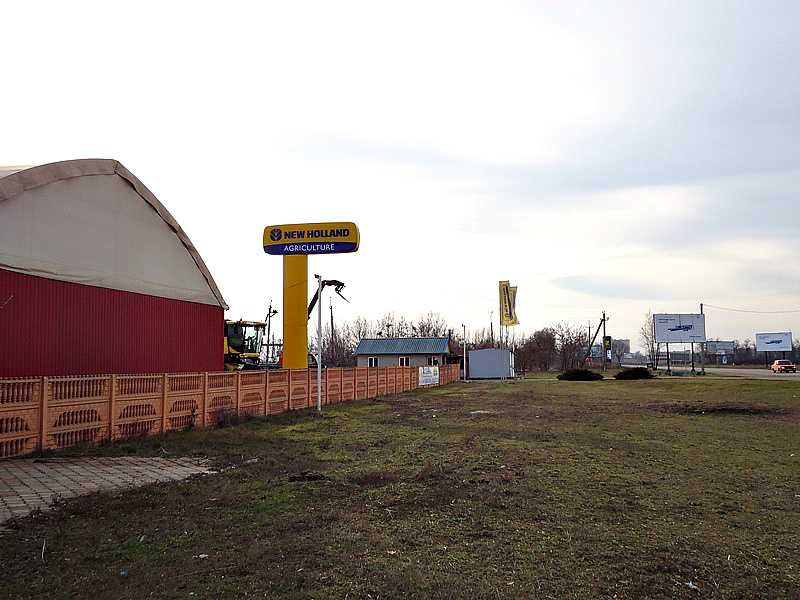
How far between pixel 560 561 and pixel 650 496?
122 inches

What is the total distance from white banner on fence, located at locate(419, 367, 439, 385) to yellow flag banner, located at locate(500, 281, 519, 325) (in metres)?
10.1

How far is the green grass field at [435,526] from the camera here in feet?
15.5

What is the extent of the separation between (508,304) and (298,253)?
31898mm

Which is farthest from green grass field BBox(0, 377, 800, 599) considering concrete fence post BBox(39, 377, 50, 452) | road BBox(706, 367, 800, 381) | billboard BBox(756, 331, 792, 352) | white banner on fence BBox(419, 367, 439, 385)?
billboard BBox(756, 331, 792, 352)

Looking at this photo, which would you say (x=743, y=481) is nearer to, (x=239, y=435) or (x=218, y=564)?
(x=218, y=564)

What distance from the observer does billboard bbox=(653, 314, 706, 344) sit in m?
70.8

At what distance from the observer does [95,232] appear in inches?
633

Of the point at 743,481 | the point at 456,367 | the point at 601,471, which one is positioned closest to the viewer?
the point at 743,481

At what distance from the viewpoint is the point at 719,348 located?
5950 inches

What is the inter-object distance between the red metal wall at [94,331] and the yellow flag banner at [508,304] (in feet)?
115

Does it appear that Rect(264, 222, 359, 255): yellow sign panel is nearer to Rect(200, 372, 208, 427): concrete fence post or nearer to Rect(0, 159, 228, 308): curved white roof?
Rect(0, 159, 228, 308): curved white roof

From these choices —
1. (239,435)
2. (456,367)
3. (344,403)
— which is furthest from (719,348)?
(239,435)

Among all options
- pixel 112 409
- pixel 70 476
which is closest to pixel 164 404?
pixel 112 409

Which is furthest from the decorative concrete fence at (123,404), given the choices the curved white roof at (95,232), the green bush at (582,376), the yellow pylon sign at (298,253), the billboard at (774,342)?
the billboard at (774,342)
